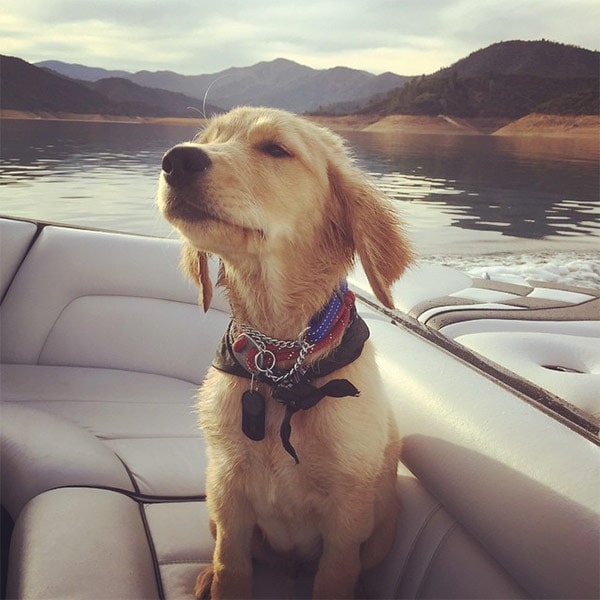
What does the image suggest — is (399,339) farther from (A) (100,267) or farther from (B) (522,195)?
(B) (522,195)


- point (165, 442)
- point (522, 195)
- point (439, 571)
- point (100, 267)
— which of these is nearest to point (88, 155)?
point (522, 195)

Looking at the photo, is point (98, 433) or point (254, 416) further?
point (98, 433)

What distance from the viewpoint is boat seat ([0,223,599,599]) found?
3.47 feet

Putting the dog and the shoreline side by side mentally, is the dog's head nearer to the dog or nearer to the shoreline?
the dog

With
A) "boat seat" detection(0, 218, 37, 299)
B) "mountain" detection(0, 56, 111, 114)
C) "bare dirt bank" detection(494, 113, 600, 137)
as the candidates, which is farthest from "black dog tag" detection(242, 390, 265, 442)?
"bare dirt bank" detection(494, 113, 600, 137)

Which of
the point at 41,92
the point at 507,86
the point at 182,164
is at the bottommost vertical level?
the point at 182,164

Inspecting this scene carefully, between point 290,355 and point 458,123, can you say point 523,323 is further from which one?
point 458,123

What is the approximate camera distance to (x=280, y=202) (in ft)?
4.10

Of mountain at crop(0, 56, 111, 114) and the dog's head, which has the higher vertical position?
mountain at crop(0, 56, 111, 114)

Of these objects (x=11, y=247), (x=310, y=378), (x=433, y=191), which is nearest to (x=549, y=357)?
(x=310, y=378)

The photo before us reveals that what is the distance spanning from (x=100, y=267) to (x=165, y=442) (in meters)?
0.93

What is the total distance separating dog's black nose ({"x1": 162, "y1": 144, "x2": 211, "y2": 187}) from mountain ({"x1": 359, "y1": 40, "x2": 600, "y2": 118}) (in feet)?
13.5

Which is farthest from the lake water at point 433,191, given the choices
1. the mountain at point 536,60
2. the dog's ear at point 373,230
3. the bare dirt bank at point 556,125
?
the mountain at point 536,60

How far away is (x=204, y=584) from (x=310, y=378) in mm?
536
